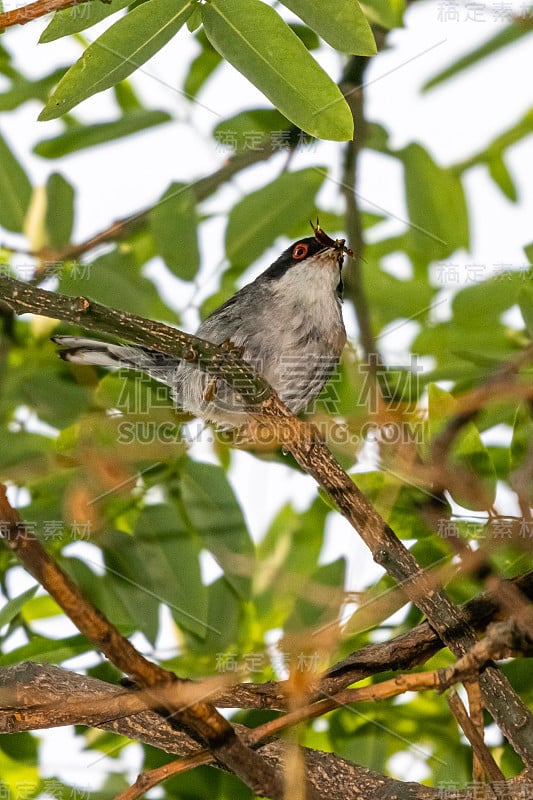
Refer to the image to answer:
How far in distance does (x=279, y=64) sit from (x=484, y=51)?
1595 mm

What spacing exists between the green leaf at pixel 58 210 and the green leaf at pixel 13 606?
181cm

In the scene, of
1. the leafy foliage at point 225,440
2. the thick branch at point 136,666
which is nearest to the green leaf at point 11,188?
the leafy foliage at point 225,440

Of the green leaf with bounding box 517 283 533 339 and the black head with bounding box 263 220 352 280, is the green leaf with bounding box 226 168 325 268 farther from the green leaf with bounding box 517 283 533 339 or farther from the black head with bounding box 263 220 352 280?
the green leaf with bounding box 517 283 533 339

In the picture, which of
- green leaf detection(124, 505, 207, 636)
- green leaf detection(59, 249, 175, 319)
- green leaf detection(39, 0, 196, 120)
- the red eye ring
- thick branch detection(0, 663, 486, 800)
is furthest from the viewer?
the red eye ring

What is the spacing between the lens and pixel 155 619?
3695 millimetres

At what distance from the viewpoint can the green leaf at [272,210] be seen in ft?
14.0

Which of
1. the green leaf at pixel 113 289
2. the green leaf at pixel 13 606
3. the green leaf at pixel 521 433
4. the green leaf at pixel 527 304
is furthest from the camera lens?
the green leaf at pixel 113 289

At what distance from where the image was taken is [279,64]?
2699 mm

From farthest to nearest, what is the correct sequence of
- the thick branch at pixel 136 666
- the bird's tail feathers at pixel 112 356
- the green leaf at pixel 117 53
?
the bird's tail feathers at pixel 112 356 < the green leaf at pixel 117 53 < the thick branch at pixel 136 666

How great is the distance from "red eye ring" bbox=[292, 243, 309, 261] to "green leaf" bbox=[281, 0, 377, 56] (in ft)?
7.38

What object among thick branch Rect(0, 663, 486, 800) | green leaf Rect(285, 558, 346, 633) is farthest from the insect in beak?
thick branch Rect(0, 663, 486, 800)

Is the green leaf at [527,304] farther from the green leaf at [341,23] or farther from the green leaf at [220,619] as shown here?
the green leaf at [220,619]

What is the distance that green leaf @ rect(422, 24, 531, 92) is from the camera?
3.85 m

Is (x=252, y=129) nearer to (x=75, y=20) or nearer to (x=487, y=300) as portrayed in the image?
(x=487, y=300)
